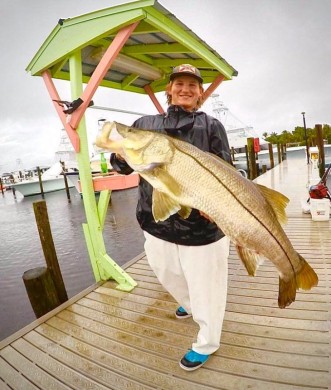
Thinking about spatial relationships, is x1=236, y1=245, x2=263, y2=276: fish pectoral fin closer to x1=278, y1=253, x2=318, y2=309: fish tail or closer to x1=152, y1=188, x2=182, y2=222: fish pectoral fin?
x1=278, y1=253, x2=318, y2=309: fish tail

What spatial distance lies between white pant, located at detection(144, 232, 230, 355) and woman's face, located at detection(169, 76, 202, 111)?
117 centimetres

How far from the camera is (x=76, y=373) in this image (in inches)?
97.4

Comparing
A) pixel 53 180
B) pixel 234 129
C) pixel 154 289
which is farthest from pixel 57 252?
pixel 234 129

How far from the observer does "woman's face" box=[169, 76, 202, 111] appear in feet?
7.45

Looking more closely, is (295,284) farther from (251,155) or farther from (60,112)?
(251,155)

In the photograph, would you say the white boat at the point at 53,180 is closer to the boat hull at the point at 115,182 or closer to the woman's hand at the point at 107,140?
the boat hull at the point at 115,182

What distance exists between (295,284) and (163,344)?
1.53 metres

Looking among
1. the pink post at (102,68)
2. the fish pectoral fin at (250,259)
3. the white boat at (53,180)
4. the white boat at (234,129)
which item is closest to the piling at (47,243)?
the pink post at (102,68)

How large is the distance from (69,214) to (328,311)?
18.6 m

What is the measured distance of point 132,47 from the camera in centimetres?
414

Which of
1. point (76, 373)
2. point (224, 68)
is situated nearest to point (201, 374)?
point (76, 373)

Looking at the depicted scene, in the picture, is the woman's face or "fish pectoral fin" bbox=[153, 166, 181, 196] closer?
"fish pectoral fin" bbox=[153, 166, 181, 196]

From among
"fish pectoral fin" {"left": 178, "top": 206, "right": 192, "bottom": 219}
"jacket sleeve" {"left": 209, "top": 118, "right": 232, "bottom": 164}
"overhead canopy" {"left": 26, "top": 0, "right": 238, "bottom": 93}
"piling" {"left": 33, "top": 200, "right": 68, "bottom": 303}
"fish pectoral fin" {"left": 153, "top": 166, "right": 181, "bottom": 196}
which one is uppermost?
"overhead canopy" {"left": 26, "top": 0, "right": 238, "bottom": 93}

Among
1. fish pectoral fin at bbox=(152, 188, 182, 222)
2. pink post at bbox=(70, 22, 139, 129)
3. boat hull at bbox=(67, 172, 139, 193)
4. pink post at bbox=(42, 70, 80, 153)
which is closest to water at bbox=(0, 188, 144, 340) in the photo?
boat hull at bbox=(67, 172, 139, 193)
